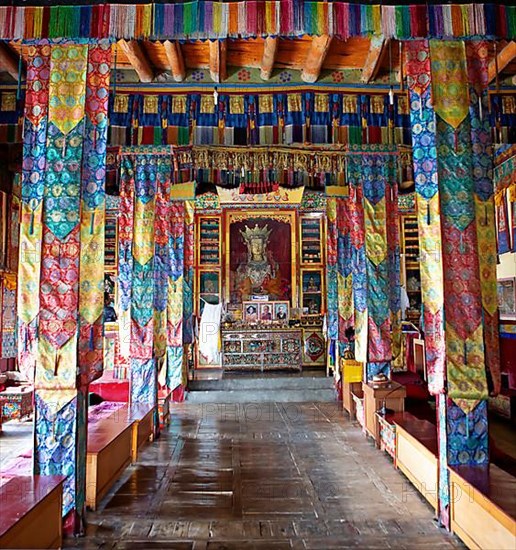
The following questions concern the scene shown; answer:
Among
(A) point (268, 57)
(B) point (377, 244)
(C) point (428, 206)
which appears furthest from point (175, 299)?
(C) point (428, 206)

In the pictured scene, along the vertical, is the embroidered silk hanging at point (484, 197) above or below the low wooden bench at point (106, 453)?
above

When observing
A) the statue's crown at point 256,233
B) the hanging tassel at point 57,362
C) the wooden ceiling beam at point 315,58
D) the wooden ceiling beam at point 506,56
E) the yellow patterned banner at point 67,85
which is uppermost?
the wooden ceiling beam at point 315,58

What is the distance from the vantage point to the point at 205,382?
10109mm

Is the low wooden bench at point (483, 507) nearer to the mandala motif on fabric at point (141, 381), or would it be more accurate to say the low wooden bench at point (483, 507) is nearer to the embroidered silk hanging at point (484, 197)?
the embroidered silk hanging at point (484, 197)

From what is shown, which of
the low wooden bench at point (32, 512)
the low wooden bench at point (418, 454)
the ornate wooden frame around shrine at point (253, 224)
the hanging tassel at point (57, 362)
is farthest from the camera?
the ornate wooden frame around shrine at point (253, 224)

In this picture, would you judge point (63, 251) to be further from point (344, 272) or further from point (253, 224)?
point (253, 224)

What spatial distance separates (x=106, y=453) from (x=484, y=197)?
3.96m

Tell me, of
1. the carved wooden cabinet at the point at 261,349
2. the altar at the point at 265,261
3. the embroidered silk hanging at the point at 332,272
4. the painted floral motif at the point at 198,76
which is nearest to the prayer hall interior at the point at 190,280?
the painted floral motif at the point at 198,76

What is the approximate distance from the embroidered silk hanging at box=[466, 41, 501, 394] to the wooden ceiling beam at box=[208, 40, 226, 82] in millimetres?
2210

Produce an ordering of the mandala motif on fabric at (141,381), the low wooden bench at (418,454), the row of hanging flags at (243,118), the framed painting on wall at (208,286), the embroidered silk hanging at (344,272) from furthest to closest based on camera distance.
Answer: the framed painting on wall at (208,286), the embroidered silk hanging at (344,272), the mandala motif on fabric at (141,381), the row of hanging flags at (243,118), the low wooden bench at (418,454)

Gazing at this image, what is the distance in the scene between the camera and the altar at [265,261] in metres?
12.2

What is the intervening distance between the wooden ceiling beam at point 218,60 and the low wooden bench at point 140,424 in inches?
154

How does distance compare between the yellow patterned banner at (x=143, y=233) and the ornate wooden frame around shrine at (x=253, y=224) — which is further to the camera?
the ornate wooden frame around shrine at (x=253, y=224)

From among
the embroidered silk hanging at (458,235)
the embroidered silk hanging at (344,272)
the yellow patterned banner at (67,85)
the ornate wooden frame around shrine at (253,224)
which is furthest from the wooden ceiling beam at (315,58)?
the ornate wooden frame around shrine at (253,224)
